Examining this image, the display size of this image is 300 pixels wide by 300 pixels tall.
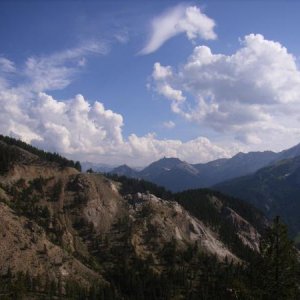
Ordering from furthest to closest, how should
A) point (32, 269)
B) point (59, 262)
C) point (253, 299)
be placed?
1. point (59, 262)
2. point (32, 269)
3. point (253, 299)

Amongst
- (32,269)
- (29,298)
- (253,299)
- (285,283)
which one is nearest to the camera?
(253,299)

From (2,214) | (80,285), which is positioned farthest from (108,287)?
(2,214)

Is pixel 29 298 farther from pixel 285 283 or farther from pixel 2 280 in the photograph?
pixel 285 283

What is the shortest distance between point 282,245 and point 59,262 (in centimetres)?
15297

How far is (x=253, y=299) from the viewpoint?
154 feet

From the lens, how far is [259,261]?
50688mm

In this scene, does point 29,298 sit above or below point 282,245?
below

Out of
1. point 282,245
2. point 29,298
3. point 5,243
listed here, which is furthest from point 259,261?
point 5,243

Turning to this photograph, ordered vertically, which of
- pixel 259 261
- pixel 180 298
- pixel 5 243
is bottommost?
pixel 180 298

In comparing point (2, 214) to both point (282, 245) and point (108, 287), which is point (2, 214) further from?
point (282, 245)

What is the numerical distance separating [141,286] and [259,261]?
157 metres

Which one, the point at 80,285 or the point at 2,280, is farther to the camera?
the point at 80,285

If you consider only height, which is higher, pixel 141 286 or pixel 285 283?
pixel 285 283

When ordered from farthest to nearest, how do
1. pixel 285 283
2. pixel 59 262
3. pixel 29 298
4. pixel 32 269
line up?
pixel 59 262
pixel 32 269
pixel 29 298
pixel 285 283
